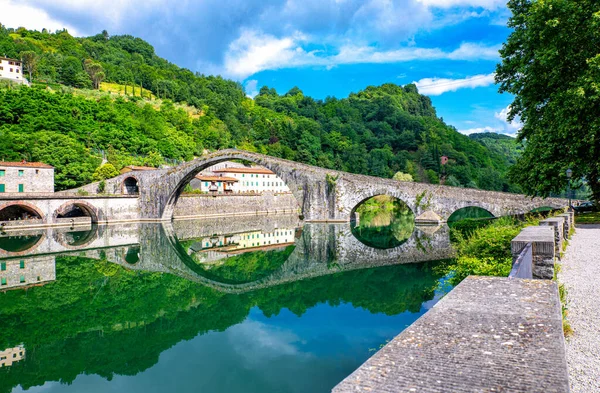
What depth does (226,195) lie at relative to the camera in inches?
1789

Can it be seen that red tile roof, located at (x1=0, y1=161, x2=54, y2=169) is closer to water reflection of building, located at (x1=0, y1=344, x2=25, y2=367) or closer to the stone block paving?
water reflection of building, located at (x1=0, y1=344, x2=25, y2=367)

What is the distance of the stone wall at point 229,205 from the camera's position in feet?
141

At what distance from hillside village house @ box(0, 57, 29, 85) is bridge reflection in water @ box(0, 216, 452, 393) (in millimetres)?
53132

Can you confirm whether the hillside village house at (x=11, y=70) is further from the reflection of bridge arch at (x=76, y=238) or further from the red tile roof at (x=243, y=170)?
the reflection of bridge arch at (x=76, y=238)

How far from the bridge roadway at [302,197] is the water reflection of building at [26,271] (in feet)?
47.2

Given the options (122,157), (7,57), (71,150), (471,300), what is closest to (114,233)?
(71,150)

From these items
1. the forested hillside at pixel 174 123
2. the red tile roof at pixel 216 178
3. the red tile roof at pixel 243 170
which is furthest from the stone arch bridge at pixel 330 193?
the red tile roof at pixel 243 170

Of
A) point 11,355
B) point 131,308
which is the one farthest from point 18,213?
point 11,355

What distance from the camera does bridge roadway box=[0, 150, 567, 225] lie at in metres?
30.6

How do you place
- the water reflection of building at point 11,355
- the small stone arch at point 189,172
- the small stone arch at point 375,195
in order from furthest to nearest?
the small stone arch at point 189,172, the small stone arch at point 375,195, the water reflection of building at point 11,355

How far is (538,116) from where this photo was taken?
16266 mm

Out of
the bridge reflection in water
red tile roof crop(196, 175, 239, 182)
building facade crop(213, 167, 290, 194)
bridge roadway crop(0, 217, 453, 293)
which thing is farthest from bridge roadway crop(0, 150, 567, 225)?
building facade crop(213, 167, 290, 194)

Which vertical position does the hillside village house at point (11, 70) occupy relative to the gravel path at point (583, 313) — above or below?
above

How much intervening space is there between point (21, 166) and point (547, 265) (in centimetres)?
3862
